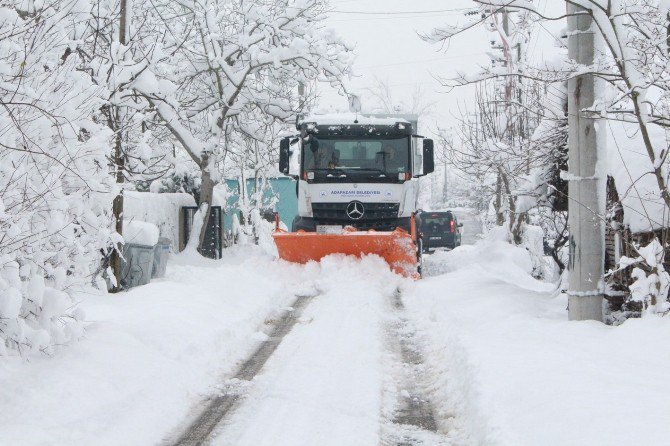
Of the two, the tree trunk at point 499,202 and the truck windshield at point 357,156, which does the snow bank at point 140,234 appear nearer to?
the truck windshield at point 357,156

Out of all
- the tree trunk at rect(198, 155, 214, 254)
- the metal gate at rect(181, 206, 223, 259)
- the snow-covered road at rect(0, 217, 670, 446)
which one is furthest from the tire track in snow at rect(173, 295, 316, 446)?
the metal gate at rect(181, 206, 223, 259)

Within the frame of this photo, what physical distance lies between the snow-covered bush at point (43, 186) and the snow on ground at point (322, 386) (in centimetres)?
182

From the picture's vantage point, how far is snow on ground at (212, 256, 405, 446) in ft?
16.9

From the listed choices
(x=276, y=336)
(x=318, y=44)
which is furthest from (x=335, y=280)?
(x=318, y=44)

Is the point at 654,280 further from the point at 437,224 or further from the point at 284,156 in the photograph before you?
the point at 437,224

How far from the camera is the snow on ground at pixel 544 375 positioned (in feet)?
15.1

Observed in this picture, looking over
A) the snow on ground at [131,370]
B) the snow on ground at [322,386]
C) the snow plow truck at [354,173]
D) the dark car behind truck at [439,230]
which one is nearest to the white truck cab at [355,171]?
the snow plow truck at [354,173]

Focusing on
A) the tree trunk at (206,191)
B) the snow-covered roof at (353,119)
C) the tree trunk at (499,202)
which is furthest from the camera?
the tree trunk at (499,202)

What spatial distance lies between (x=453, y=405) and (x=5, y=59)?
4.44 metres

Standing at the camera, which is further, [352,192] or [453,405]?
[352,192]

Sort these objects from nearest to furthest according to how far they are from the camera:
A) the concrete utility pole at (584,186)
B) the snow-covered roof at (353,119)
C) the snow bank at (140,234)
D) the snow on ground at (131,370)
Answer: the snow on ground at (131,370)
the concrete utility pole at (584,186)
the snow bank at (140,234)
the snow-covered roof at (353,119)

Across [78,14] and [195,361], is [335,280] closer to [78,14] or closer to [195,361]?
[195,361]

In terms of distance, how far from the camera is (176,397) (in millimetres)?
6117

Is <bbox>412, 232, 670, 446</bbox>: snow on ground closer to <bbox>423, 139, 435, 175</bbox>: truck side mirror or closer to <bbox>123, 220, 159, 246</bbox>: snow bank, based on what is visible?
<bbox>123, 220, 159, 246</bbox>: snow bank
